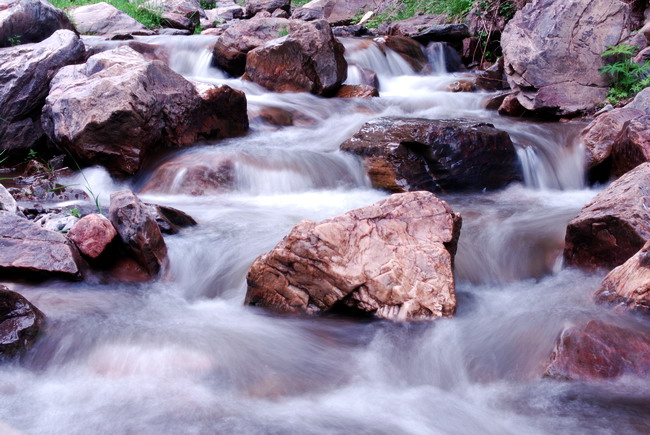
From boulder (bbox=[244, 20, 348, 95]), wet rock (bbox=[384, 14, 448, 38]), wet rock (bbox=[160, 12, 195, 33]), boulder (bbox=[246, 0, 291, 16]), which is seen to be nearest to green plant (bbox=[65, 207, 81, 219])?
boulder (bbox=[244, 20, 348, 95])

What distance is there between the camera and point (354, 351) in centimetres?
310

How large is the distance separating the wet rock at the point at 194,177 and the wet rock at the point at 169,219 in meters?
1.09

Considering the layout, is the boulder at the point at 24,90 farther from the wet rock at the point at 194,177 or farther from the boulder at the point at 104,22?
the boulder at the point at 104,22

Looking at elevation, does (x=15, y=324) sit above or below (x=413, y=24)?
below

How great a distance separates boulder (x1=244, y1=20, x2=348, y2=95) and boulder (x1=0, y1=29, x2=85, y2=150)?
2.91 metres

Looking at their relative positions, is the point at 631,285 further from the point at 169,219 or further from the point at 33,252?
the point at 33,252

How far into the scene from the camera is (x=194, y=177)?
6.01 m

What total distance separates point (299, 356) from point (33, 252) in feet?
5.93

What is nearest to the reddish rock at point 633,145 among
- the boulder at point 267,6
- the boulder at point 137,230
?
the boulder at point 137,230

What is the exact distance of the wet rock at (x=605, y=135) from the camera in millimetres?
6191

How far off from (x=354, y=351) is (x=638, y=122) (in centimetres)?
400

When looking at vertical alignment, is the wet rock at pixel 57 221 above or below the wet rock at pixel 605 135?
below

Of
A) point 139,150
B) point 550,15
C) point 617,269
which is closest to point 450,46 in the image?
point 550,15

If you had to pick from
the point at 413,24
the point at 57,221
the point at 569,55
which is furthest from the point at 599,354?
the point at 413,24
